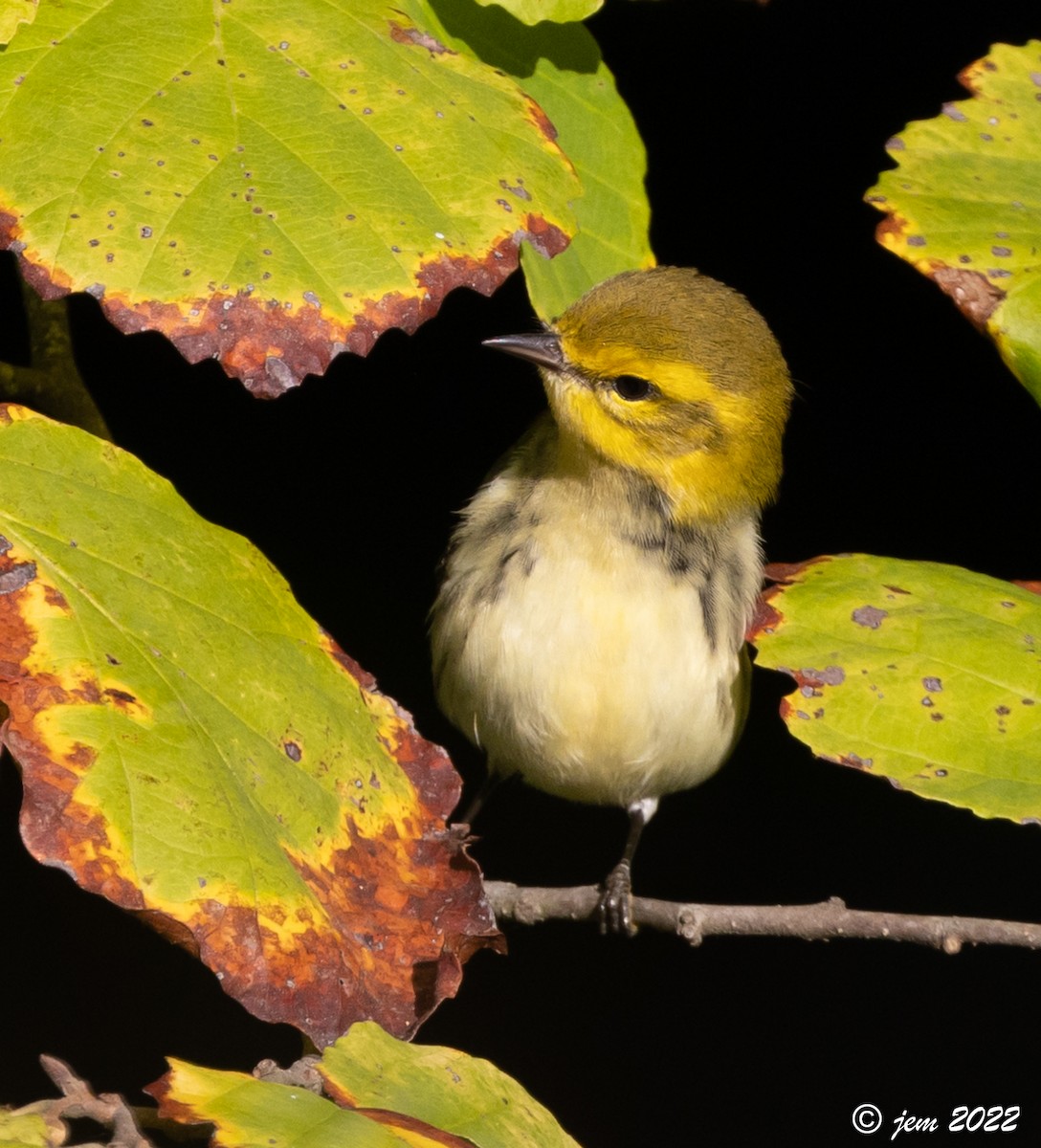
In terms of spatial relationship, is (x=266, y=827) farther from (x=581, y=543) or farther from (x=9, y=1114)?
(x=581, y=543)

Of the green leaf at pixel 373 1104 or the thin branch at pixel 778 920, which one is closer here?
the green leaf at pixel 373 1104

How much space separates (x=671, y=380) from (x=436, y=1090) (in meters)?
1.38

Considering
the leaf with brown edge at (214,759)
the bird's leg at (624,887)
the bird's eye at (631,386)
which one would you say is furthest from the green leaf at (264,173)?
the bird's leg at (624,887)

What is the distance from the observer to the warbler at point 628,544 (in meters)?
2.30

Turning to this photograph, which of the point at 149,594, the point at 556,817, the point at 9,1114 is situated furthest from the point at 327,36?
the point at 556,817

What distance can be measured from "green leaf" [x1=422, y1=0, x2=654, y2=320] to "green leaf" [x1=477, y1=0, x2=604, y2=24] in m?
0.16

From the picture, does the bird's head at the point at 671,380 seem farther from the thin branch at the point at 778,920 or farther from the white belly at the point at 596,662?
the thin branch at the point at 778,920

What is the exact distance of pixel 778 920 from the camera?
1.81 m

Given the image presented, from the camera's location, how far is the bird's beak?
224 cm

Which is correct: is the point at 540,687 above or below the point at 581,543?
below

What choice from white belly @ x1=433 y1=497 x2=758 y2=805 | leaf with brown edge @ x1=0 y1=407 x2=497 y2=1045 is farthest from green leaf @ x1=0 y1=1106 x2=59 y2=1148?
white belly @ x1=433 y1=497 x2=758 y2=805

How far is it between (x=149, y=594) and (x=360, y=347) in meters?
0.28

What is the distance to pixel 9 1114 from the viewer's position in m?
1.04

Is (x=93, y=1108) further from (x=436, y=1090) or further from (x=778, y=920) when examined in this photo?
(x=778, y=920)
